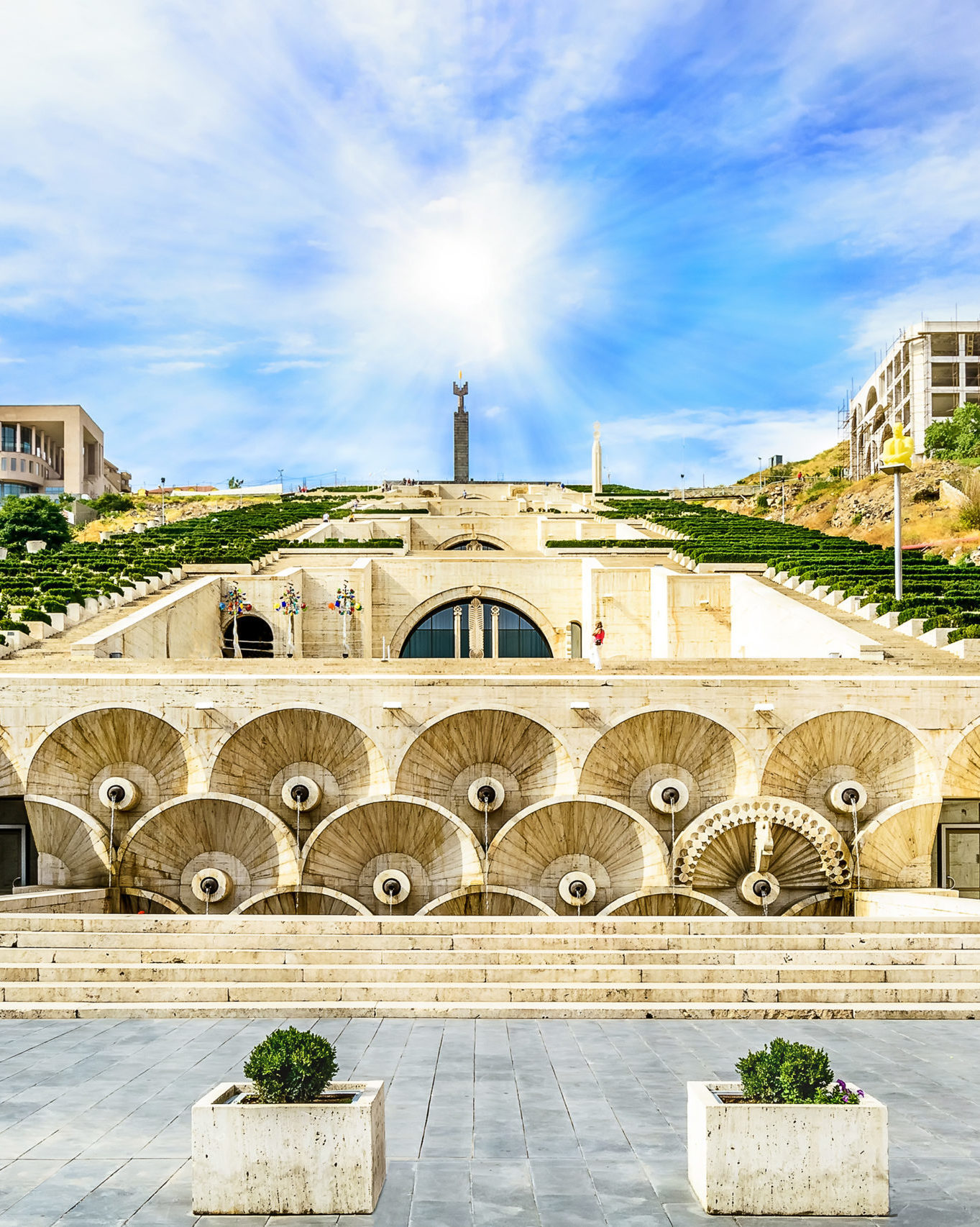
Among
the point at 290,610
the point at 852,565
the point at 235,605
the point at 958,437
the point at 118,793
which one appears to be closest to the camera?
the point at 118,793

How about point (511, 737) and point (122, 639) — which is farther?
point (122, 639)

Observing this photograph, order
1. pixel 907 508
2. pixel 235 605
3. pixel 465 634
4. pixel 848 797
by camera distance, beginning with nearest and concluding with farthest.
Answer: pixel 848 797
pixel 235 605
pixel 465 634
pixel 907 508

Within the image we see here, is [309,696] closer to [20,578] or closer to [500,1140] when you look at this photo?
[500,1140]

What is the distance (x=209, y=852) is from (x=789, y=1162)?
12.3 m

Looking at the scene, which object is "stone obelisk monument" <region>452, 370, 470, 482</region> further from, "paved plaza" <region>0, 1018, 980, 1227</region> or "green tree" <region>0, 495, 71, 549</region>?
"paved plaza" <region>0, 1018, 980, 1227</region>

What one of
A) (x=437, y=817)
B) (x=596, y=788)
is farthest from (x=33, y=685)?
(x=596, y=788)

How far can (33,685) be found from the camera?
54.7 feet

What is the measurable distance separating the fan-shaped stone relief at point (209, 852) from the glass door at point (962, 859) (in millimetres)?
10049

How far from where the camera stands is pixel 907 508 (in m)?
56.0

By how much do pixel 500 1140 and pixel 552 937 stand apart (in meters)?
4.76

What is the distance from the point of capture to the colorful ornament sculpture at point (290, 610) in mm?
28750

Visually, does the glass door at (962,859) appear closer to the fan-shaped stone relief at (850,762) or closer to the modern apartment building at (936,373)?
the fan-shaped stone relief at (850,762)

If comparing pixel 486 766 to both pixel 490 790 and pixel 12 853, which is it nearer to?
pixel 490 790

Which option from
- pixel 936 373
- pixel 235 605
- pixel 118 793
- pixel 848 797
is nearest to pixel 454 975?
pixel 118 793
